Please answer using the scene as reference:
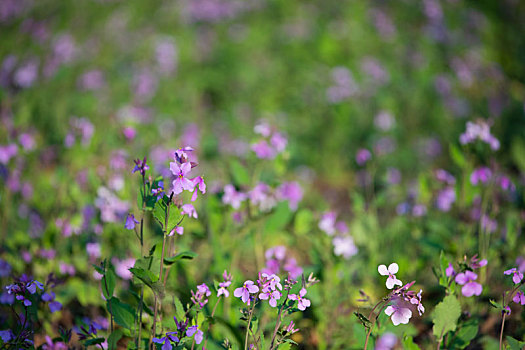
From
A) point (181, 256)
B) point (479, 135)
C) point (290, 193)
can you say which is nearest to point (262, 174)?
point (290, 193)

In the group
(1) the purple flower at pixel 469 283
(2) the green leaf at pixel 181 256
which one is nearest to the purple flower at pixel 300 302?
(2) the green leaf at pixel 181 256

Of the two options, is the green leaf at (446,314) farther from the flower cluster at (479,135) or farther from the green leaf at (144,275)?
the green leaf at (144,275)

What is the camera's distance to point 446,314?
1.31 m

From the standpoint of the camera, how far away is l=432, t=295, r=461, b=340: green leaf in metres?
1.30

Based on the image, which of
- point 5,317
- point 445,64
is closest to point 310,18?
point 445,64

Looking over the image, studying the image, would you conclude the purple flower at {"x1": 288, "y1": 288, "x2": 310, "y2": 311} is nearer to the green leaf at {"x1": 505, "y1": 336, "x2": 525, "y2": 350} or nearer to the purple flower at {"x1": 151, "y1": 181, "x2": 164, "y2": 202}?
the purple flower at {"x1": 151, "y1": 181, "x2": 164, "y2": 202}

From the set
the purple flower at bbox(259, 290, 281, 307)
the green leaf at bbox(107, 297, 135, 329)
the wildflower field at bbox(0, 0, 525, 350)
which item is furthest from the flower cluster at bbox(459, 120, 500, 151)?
the green leaf at bbox(107, 297, 135, 329)

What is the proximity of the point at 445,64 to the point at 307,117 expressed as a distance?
1.86 metres

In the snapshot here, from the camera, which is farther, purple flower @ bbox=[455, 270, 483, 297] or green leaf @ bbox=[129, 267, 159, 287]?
purple flower @ bbox=[455, 270, 483, 297]

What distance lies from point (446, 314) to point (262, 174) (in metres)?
1.10

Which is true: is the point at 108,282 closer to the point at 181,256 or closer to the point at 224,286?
the point at 181,256

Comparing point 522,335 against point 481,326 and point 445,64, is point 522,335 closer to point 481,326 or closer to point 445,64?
point 481,326

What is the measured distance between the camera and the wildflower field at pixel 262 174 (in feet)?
4.49

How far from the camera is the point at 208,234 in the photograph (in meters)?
2.00
